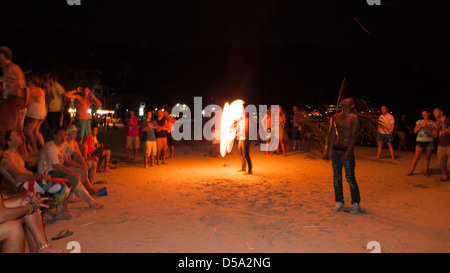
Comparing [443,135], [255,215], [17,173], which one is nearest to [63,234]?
[17,173]

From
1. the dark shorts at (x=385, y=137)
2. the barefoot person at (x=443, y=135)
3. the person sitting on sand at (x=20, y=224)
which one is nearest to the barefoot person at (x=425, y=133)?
the barefoot person at (x=443, y=135)

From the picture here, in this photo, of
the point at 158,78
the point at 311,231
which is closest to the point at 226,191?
the point at 311,231

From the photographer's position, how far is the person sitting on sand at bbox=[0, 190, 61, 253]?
332cm

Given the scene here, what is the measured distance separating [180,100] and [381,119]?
77.3 m

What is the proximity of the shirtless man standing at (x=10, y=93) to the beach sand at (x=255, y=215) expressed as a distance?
6.90 feet

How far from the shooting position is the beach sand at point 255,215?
4.48 meters

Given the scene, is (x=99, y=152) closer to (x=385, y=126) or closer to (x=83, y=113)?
(x=83, y=113)

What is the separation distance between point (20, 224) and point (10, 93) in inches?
153

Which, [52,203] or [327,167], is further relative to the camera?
[327,167]

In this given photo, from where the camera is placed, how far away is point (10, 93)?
20.6 ft

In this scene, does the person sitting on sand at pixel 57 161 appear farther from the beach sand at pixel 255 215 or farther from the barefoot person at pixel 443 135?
the barefoot person at pixel 443 135
